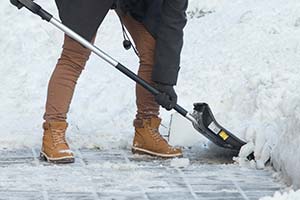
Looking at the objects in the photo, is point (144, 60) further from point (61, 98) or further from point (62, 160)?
point (62, 160)

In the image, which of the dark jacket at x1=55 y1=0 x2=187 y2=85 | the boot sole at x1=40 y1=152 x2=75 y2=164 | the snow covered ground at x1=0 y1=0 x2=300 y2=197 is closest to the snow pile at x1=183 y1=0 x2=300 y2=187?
the snow covered ground at x1=0 y1=0 x2=300 y2=197

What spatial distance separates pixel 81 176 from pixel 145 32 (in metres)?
1.01

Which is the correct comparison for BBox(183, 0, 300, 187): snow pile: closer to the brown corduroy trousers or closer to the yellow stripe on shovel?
the yellow stripe on shovel

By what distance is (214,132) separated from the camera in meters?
5.08

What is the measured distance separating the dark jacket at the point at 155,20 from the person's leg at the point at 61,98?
12 cm

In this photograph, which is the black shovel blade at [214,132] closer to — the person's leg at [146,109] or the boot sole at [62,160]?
the person's leg at [146,109]

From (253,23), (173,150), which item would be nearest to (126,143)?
(173,150)

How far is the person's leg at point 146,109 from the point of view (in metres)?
5.08

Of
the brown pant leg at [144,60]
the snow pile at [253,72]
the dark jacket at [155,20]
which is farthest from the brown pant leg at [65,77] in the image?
the snow pile at [253,72]

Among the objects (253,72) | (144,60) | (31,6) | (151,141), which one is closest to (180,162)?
(151,141)

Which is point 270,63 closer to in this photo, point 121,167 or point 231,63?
point 231,63

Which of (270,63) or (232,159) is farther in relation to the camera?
(270,63)

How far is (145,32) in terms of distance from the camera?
5.07 metres

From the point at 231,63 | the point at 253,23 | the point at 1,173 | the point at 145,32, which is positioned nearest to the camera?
the point at 1,173
